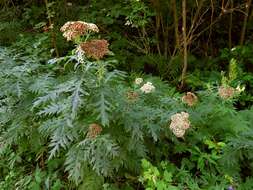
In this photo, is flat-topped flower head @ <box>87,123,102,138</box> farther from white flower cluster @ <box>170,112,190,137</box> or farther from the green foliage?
white flower cluster @ <box>170,112,190,137</box>

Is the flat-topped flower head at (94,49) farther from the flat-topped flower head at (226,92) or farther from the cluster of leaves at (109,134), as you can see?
the flat-topped flower head at (226,92)

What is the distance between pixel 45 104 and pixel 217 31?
112 inches

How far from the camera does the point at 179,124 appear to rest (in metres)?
2.59

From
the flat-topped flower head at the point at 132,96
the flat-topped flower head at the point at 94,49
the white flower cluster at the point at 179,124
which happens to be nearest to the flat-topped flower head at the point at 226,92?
the white flower cluster at the point at 179,124

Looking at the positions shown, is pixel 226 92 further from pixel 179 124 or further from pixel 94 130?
pixel 94 130

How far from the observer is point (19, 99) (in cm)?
318

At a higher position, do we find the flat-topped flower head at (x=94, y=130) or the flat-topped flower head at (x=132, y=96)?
the flat-topped flower head at (x=132, y=96)

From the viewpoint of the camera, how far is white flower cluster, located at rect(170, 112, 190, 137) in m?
2.59

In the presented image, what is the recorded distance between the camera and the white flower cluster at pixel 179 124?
102 inches

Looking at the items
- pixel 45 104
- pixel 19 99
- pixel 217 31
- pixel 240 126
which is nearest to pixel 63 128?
pixel 45 104

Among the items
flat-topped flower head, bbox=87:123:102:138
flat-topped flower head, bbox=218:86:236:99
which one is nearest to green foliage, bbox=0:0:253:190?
flat-topped flower head, bbox=87:123:102:138

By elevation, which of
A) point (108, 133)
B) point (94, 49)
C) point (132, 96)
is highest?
point (94, 49)

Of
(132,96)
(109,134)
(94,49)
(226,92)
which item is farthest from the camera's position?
(226,92)

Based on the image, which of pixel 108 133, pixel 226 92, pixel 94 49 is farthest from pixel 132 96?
pixel 226 92
